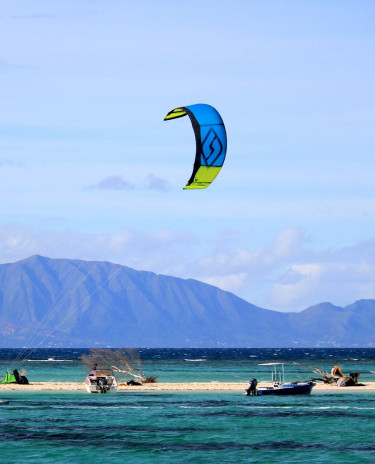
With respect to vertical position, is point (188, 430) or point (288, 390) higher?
point (288, 390)

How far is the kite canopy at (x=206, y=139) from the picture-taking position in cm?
4347

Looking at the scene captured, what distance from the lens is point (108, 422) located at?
167 feet

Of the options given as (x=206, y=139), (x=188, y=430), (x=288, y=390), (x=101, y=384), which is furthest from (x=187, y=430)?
(x=101, y=384)

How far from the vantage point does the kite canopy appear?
43.5 meters

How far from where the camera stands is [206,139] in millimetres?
44406

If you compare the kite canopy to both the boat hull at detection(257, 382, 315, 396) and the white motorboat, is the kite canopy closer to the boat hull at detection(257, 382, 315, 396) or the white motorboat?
the boat hull at detection(257, 382, 315, 396)

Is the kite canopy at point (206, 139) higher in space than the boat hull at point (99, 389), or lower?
higher

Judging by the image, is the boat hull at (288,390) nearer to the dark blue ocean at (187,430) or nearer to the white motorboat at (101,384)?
the dark blue ocean at (187,430)

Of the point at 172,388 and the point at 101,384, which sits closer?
the point at 101,384

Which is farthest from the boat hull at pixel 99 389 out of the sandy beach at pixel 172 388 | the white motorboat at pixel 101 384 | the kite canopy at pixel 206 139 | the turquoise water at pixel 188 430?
the kite canopy at pixel 206 139

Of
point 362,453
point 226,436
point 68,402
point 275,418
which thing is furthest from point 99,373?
point 362,453

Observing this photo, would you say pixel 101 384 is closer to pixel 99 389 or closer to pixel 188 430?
pixel 99 389

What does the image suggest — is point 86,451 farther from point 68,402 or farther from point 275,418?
point 68,402

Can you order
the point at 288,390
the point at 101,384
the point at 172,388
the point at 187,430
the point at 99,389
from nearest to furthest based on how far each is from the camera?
the point at 187,430
the point at 288,390
the point at 101,384
the point at 99,389
the point at 172,388
